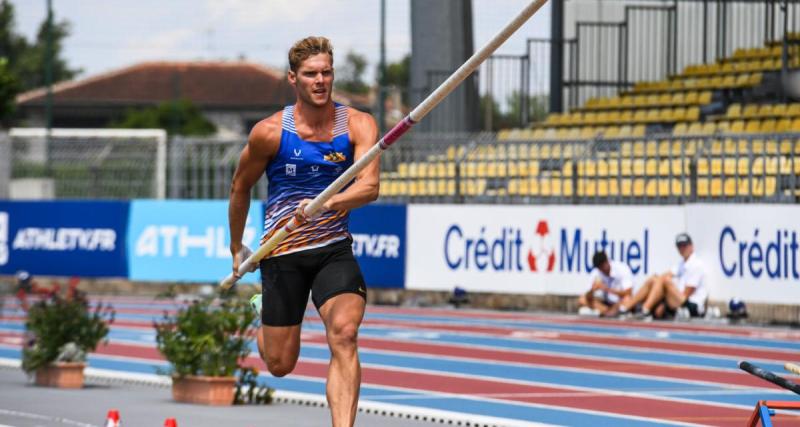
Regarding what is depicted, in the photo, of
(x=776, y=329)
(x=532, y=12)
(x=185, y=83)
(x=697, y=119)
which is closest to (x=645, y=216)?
(x=776, y=329)

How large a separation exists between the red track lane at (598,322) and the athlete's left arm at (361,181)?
11078 mm

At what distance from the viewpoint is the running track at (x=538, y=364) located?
12031 mm

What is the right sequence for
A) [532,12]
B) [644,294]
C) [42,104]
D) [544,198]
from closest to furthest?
[532,12]
[644,294]
[544,198]
[42,104]

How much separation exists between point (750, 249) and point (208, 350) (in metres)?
9.94

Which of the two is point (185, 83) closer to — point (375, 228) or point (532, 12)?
point (375, 228)

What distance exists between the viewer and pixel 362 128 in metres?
8.35

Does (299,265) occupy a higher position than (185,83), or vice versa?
(185,83)

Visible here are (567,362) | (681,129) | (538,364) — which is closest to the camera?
(538,364)

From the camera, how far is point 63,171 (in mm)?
28641

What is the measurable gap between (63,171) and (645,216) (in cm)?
1100

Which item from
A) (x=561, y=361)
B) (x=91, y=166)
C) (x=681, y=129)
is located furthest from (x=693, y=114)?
(x=561, y=361)

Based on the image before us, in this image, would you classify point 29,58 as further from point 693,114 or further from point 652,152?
point 652,152

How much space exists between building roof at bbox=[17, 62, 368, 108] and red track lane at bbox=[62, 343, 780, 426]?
65.6m

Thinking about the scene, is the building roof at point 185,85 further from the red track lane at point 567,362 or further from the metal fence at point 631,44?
the red track lane at point 567,362
